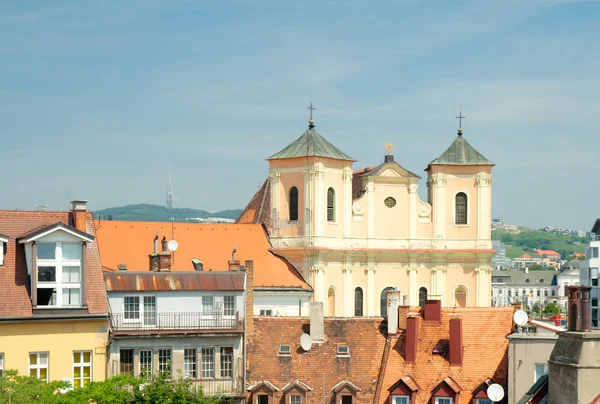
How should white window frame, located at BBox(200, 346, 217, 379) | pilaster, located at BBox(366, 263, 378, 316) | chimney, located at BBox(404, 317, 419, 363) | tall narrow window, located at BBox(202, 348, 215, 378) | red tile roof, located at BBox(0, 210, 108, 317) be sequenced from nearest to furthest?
1. red tile roof, located at BBox(0, 210, 108, 317)
2. white window frame, located at BBox(200, 346, 217, 379)
3. tall narrow window, located at BBox(202, 348, 215, 378)
4. chimney, located at BBox(404, 317, 419, 363)
5. pilaster, located at BBox(366, 263, 378, 316)

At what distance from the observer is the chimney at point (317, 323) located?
54.3 meters

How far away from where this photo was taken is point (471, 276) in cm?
8450

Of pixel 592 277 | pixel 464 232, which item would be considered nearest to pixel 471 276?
pixel 464 232

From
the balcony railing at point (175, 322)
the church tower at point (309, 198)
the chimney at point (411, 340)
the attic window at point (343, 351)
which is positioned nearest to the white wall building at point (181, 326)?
the balcony railing at point (175, 322)

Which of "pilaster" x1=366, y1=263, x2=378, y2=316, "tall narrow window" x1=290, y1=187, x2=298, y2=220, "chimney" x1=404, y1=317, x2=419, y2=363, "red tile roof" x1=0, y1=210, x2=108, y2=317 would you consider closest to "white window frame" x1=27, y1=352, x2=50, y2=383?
"red tile roof" x1=0, y1=210, x2=108, y2=317

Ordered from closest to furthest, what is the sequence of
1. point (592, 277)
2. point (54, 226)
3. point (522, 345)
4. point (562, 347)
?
point (562, 347)
point (54, 226)
point (522, 345)
point (592, 277)

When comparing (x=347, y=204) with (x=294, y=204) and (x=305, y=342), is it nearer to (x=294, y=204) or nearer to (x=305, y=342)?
(x=294, y=204)

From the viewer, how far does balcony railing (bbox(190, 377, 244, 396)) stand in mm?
49969

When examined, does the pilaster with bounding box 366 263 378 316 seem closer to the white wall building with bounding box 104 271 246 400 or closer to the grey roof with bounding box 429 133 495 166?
the grey roof with bounding box 429 133 495 166

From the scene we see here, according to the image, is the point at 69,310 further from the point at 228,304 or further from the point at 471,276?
the point at 471,276

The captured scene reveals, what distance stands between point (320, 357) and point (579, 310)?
1685cm

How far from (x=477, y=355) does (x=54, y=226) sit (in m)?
18.4

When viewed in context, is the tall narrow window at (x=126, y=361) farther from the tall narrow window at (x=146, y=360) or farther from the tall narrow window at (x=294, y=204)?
the tall narrow window at (x=294, y=204)

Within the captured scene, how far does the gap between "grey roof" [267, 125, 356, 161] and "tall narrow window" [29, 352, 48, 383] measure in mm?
37568
